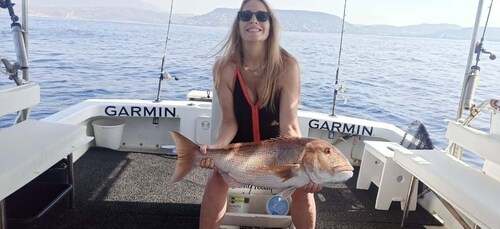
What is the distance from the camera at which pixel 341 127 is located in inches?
192

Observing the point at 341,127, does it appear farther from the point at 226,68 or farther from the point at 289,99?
the point at 226,68

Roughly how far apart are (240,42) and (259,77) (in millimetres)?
287

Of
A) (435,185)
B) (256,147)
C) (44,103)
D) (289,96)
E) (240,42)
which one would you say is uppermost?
(240,42)

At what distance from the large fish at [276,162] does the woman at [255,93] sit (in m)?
0.38

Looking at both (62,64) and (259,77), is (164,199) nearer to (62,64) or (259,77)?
(259,77)

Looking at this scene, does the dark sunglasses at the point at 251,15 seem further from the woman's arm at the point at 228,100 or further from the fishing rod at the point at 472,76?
the fishing rod at the point at 472,76

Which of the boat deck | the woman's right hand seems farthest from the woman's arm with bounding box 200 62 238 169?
the boat deck

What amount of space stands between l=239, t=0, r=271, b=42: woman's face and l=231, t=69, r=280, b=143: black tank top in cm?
29

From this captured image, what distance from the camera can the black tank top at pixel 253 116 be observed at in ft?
8.89

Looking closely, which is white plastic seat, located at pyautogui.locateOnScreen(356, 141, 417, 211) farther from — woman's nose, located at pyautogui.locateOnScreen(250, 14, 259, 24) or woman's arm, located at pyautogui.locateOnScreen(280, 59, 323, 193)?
woman's nose, located at pyautogui.locateOnScreen(250, 14, 259, 24)

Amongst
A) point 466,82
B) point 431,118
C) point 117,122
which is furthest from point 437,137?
point 117,122

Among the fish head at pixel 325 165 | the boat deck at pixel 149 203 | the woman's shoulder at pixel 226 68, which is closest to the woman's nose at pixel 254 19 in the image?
the woman's shoulder at pixel 226 68

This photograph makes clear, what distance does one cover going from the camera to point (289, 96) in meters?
2.71

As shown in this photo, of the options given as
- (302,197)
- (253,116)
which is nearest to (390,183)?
(302,197)
